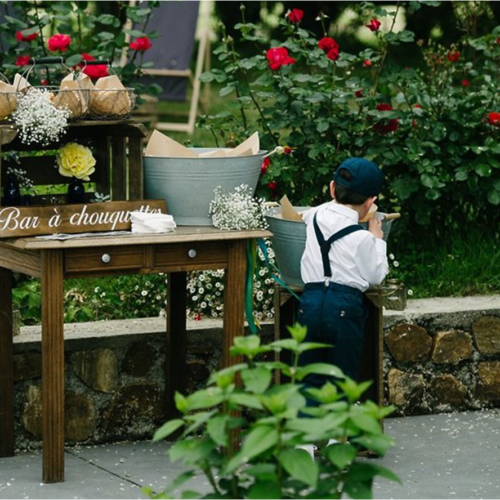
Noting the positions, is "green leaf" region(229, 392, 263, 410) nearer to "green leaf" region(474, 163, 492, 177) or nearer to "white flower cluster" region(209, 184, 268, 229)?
"white flower cluster" region(209, 184, 268, 229)

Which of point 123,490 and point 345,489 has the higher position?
point 345,489

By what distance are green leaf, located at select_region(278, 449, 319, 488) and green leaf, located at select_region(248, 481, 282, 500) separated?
46 mm

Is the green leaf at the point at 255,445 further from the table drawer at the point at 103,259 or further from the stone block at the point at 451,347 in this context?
the stone block at the point at 451,347

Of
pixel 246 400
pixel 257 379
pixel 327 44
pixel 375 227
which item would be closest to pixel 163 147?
pixel 375 227

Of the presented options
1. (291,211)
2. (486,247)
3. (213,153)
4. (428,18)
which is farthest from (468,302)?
(428,18)

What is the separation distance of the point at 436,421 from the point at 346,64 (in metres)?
1.67

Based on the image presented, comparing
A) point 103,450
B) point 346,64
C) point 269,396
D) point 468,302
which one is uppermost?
point 346,64

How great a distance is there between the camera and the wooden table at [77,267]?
13.2 feet

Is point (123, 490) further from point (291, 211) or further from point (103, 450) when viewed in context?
point (291, 211)

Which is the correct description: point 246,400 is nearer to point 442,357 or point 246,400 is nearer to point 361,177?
point 361,177

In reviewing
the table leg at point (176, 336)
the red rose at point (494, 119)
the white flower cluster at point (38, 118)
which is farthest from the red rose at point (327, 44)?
the white flower cluster at point (38, 118)

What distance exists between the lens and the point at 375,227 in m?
4.40

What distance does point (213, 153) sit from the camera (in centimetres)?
444

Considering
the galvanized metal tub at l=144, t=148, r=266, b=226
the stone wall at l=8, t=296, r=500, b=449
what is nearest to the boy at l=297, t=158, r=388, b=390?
the galvanized metal tub at l=144, t=148, r=266, b=226
